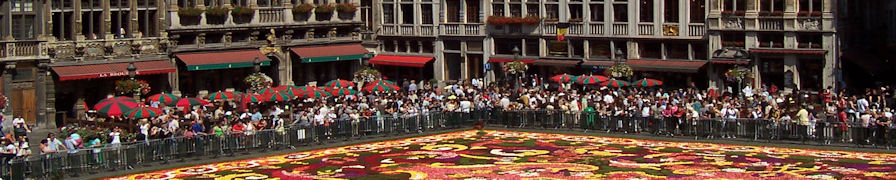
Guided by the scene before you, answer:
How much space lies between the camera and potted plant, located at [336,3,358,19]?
68250 mm

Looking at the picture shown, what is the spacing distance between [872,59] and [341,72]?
21.6 metres

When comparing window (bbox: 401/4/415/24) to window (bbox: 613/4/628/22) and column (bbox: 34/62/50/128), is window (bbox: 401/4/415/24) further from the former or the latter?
column (bbox: 34/62/50/128)

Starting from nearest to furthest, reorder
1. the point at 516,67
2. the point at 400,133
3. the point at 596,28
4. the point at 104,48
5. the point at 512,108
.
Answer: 1. the point at 400,133
2. the point at 512,108
3. the point at 104,48
4. the point at 516,67
5. the point at 596,28

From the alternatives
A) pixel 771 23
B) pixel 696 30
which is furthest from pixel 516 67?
pixel 771 23

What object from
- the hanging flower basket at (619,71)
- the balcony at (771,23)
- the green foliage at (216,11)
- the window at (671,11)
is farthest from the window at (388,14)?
the balcony at (771,23)

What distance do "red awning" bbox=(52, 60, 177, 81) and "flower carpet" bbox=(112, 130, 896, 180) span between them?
13733 millimetres

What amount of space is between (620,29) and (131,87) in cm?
1917

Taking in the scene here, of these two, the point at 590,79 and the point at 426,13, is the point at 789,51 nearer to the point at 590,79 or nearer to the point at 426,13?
the point at 590,79

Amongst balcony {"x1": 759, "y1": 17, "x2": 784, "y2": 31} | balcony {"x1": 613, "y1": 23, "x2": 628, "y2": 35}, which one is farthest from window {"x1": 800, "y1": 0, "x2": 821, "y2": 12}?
balcony {"x1": 613, "y1": 23, "x2": 628, "y2": 35}

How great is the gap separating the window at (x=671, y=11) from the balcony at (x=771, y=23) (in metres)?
3.86

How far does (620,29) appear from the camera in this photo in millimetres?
64312

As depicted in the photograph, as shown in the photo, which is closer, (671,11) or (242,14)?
(671,11)

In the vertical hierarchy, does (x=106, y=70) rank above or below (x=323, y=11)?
below

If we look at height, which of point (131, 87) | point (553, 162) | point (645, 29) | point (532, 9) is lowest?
point (553, 162)
